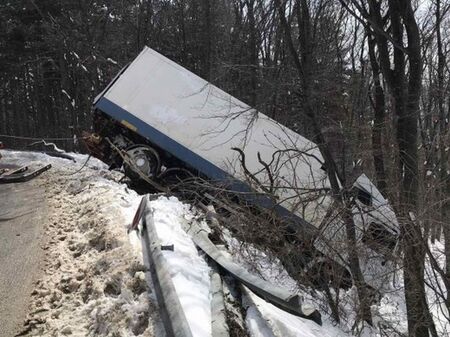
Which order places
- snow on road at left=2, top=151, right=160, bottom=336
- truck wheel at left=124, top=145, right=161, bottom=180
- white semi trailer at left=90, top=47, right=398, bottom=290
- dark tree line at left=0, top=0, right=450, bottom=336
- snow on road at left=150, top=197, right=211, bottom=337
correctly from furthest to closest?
1. truck wheel at left=124, top=145, right=161, bottom=180
2. white semi trailer at left=90, top=47, right=398, bottom=290
3. dark tree line at left=0, top=0, right=450, bottom=336
4. snow on road at left=2, top=151, right=160, bottom=336
5. snow on road at left=150, top=197, right=211, bottom=337

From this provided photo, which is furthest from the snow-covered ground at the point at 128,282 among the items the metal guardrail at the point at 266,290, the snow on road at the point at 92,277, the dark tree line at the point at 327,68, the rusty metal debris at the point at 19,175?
the rusty metal debris at the point at 19,175

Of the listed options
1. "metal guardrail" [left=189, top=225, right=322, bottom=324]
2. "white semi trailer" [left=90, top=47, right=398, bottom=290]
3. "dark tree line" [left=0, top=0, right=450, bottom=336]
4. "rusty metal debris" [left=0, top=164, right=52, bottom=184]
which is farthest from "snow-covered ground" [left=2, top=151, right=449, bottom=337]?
"rusty metal debris" [left=0, top=164, right=52, bottom=184]

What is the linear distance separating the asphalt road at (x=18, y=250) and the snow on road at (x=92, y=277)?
0.13m

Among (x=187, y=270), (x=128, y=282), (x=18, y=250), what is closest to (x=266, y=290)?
(x=187, y=270)

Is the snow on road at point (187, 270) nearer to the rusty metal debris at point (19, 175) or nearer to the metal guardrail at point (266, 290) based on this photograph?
the metal guardrail at point (266, 290)

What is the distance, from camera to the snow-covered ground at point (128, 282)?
420 centimetres

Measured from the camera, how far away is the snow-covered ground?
13.8 ft

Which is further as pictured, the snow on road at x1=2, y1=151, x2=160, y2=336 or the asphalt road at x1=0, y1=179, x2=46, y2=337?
the asphalt road at x1=0, y1=179, x2=46, y2=337

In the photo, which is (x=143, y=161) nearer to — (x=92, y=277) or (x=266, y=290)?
(x=92, y=277)

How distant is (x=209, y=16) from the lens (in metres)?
25.3

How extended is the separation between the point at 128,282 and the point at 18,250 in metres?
2.55

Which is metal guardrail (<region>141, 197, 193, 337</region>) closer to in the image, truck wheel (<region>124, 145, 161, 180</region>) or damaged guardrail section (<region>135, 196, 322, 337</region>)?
damaged guardrail section (<region>135, 196, 322, 337</region>)

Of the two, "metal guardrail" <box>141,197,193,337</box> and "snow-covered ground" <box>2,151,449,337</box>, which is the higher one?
"metal guardrail" <box>141,197,193,337</box>

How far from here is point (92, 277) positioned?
17.0ft
